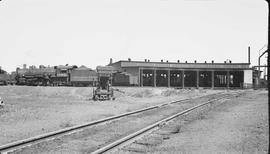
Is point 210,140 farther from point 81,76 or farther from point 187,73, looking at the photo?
point 187,73

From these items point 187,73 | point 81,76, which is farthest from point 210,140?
point 187,73

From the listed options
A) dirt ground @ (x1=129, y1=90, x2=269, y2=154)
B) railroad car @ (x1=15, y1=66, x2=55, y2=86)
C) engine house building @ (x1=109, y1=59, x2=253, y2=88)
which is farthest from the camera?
engine house building @ (x1=109, y1=59, x2=253, y2=88)

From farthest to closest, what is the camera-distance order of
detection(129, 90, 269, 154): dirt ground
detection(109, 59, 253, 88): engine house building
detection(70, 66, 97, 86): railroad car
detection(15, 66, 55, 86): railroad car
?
detection(109, 59, 253, 88): engine house building → detection(15, 66, 55, 86): railroad car → detection(70, 66, 97, 86): railroad car → detection(129, 90, 269, 154): dirt ground

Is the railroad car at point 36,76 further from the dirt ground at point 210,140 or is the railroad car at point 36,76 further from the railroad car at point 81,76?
the dirt ground at point 210,140

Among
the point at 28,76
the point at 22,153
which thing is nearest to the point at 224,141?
the point at 22,153

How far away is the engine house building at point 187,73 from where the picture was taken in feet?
212

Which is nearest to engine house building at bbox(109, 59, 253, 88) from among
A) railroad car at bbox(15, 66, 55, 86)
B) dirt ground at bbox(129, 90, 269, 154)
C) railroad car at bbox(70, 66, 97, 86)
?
railroad car at bbox(70, 66, 97, 86)

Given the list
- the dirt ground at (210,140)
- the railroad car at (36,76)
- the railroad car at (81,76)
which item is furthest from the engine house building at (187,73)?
the dirt ground at (210,140)

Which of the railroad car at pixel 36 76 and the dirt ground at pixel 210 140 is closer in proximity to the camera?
the dirt ground at pixel 210 140

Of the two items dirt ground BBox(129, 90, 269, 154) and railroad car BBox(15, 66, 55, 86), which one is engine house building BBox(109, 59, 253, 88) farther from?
dirt ground BBox(129, 90, 269, 154)

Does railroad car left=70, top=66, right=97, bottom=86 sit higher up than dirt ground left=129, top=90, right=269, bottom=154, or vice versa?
railroad car left=70, top=66, right=97, bottom=86

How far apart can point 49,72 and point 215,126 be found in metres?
48.1

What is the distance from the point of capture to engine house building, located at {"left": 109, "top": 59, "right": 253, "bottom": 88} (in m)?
64.7

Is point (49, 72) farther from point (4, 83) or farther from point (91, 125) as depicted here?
point (91, 125)
